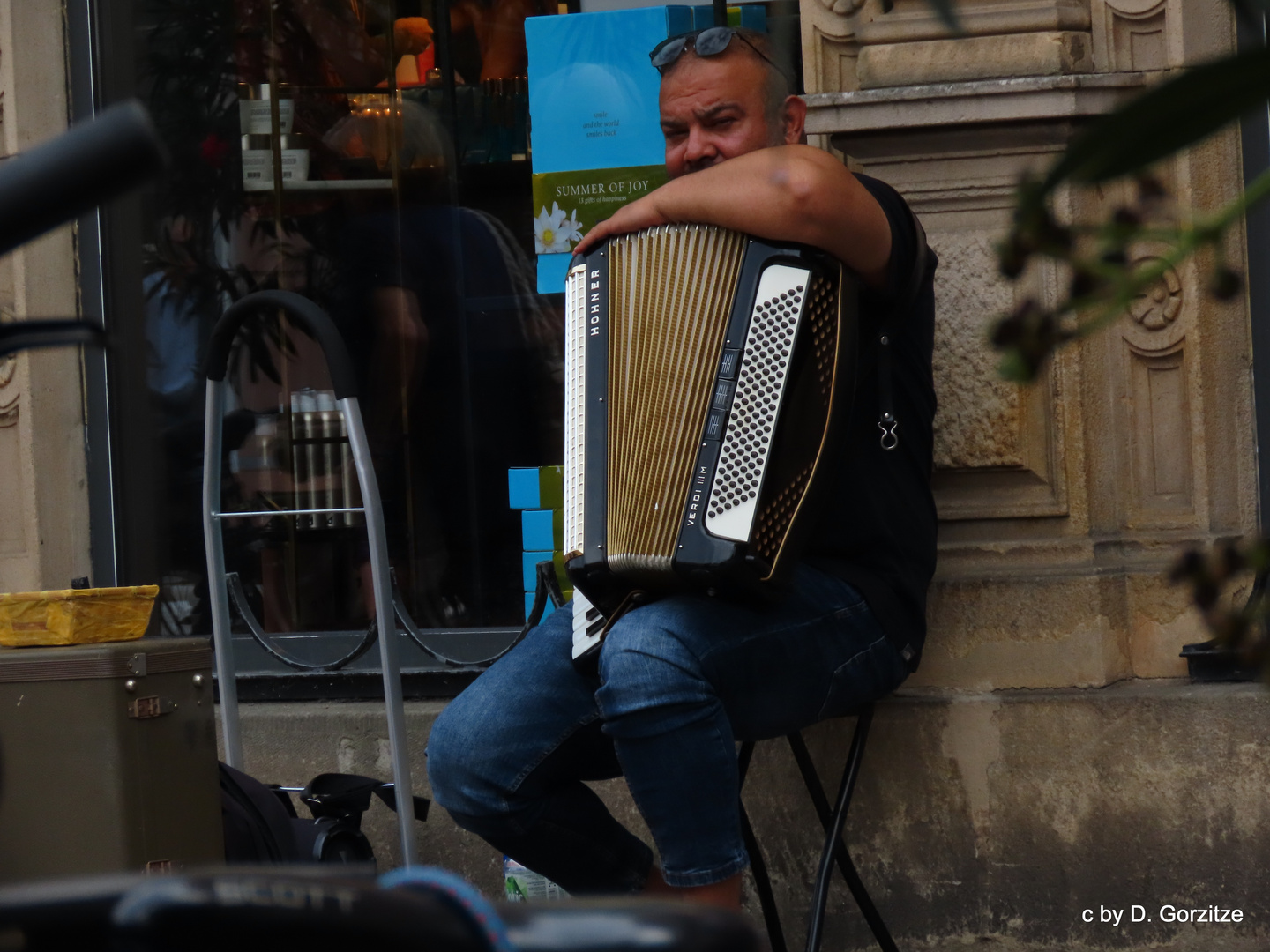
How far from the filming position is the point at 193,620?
4250 millimetres

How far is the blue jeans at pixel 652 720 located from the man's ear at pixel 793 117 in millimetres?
901

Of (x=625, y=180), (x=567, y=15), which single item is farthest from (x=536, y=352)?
(x=567, y=15)

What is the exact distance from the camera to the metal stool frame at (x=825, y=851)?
2598mm

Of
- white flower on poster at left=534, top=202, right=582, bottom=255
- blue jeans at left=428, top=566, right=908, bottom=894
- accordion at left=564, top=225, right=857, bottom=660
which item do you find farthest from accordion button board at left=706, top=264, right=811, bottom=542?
white flower on poster at left=534, top=202, right=582, bottom=255

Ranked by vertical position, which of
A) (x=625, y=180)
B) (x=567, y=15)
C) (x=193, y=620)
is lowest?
(x=193, y=620)

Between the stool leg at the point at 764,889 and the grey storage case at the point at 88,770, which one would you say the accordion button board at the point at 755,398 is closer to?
the stool leg at the point at 764,889

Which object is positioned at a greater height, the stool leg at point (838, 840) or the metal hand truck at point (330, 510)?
the metal hand truck at point (330, 510)

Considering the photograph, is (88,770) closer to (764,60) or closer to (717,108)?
(717,108)

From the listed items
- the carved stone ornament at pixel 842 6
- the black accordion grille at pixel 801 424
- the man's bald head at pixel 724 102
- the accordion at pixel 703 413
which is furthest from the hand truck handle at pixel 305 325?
the carved stone ornament at pixel 842 6

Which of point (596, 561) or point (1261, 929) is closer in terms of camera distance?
point (596, 561)

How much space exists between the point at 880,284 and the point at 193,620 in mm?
2411

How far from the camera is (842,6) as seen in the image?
10.4ft

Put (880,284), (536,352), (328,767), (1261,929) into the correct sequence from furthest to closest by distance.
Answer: (536,352), (328,767), (1261,929), (880,284)

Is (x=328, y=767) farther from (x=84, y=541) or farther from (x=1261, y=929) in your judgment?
(x=1261, y=929)
